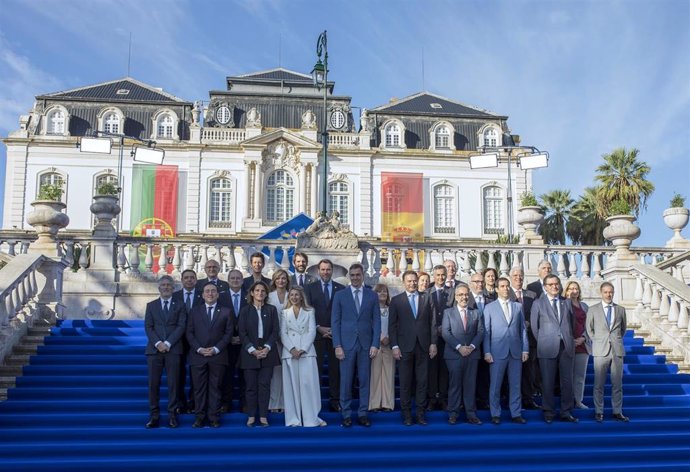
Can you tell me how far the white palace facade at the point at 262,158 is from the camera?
39.2m


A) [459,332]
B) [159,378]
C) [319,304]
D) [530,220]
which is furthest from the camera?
[530,220]

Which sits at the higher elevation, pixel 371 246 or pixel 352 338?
pixel 371 246

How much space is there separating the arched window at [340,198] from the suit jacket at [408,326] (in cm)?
3257

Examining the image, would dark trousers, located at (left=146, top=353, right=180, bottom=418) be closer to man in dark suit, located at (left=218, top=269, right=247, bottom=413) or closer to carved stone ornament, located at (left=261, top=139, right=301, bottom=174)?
man in dark suit, located at (left=218, top=269, right=247, bottom=413)

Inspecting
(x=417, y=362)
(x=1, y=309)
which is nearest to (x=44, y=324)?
(x=1, y=309)

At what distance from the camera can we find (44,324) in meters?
9.76

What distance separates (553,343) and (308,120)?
3409 cm

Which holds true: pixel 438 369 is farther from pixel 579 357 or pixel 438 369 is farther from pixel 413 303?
pixel 579 357

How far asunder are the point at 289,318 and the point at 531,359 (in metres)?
2.77

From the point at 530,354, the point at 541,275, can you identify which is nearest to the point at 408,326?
the point at 530,354

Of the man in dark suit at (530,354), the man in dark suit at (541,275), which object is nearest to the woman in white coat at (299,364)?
the man in dark suit at (530,354)

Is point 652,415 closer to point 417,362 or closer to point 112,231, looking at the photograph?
point 417,362

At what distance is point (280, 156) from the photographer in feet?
131

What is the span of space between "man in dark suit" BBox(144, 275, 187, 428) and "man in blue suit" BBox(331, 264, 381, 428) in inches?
64.4
